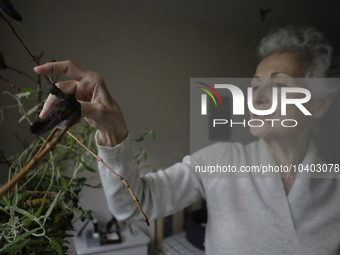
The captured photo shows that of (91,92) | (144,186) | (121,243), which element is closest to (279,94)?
(144,186)

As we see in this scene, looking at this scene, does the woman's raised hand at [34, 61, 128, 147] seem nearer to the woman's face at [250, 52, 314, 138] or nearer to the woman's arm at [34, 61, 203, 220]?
the woman's arm at [34, 61, 203, 220]

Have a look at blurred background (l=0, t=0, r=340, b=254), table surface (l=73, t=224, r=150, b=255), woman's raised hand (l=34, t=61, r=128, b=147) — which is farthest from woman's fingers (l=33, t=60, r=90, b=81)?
table surface (l=73, t=224, r=150, b=255)

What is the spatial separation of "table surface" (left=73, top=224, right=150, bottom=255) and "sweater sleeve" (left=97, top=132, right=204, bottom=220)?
0.66m

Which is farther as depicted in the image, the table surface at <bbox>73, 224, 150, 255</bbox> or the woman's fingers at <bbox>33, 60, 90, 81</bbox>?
the table surface at <bbox>73, 224, 150, 255</bbox>

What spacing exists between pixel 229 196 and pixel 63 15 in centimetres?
123

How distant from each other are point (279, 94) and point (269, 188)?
35 cm

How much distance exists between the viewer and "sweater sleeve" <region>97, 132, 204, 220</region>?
584mm

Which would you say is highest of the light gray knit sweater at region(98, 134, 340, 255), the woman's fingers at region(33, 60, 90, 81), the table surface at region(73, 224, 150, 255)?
the woman's fingers at region(33, 60, 90, 81)

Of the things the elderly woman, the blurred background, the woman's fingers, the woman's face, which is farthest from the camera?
the blurred background

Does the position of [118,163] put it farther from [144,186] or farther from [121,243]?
[121,243]

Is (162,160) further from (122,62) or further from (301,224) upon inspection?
(301,224)

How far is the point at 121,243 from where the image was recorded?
4.52 ft

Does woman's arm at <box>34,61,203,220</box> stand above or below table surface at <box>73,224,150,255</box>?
above

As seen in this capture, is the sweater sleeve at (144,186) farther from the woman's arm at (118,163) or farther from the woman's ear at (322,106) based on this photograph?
the woman's ear at (322,106)
